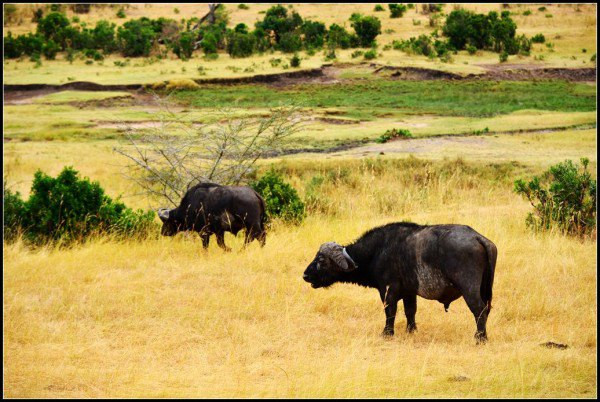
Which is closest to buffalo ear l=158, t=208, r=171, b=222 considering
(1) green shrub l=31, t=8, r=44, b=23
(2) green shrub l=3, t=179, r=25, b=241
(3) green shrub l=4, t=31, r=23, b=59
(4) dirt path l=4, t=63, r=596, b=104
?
(2) green shrub l=3, t=179, r=25, b=241

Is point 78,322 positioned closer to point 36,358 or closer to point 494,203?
point 36,358

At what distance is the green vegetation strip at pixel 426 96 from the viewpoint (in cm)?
3422

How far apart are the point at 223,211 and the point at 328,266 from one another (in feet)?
12.1

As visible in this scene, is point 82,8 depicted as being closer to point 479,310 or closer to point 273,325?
point 273,325

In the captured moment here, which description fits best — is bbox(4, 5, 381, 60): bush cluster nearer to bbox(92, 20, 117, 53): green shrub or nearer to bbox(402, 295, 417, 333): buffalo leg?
bbox(92, 20, 117, 53): green shrub

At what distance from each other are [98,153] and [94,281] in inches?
550

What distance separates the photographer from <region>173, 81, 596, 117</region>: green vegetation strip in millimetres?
34219

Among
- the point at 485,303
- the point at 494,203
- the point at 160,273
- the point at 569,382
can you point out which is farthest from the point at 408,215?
the point at 569,382

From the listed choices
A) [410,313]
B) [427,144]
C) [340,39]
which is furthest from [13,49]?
[410,313]

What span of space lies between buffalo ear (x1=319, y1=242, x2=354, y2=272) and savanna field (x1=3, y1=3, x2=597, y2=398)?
30.5 inches

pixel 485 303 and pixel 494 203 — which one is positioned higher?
pixel 485 303

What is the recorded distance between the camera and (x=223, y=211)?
42.9 feet

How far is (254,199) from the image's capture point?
1302 centimetres

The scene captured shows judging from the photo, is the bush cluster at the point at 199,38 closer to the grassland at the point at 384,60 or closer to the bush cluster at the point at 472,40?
the grassland at the point at 384,60
